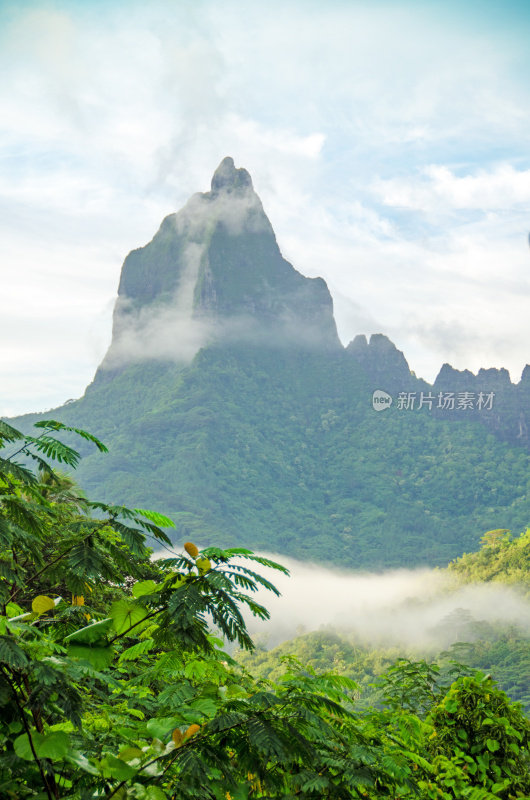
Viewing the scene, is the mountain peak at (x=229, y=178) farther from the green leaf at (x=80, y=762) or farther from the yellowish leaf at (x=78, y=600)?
the green leaf at (x=80, y=762)

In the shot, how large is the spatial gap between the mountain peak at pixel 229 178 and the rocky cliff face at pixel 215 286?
211 millimetres

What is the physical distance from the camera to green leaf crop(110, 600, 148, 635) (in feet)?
5.93

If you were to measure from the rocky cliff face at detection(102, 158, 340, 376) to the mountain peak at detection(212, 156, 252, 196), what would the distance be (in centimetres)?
21

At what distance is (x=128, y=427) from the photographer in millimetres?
121812

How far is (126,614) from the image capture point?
1.82 m

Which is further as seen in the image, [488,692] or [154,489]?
[154,489]

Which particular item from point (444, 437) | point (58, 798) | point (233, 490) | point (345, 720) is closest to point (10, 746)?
point (58, 798)

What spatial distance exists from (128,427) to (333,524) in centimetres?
3988

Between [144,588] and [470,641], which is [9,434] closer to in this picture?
[144,588]

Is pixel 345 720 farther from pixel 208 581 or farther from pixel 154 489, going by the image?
pixel 154 489
